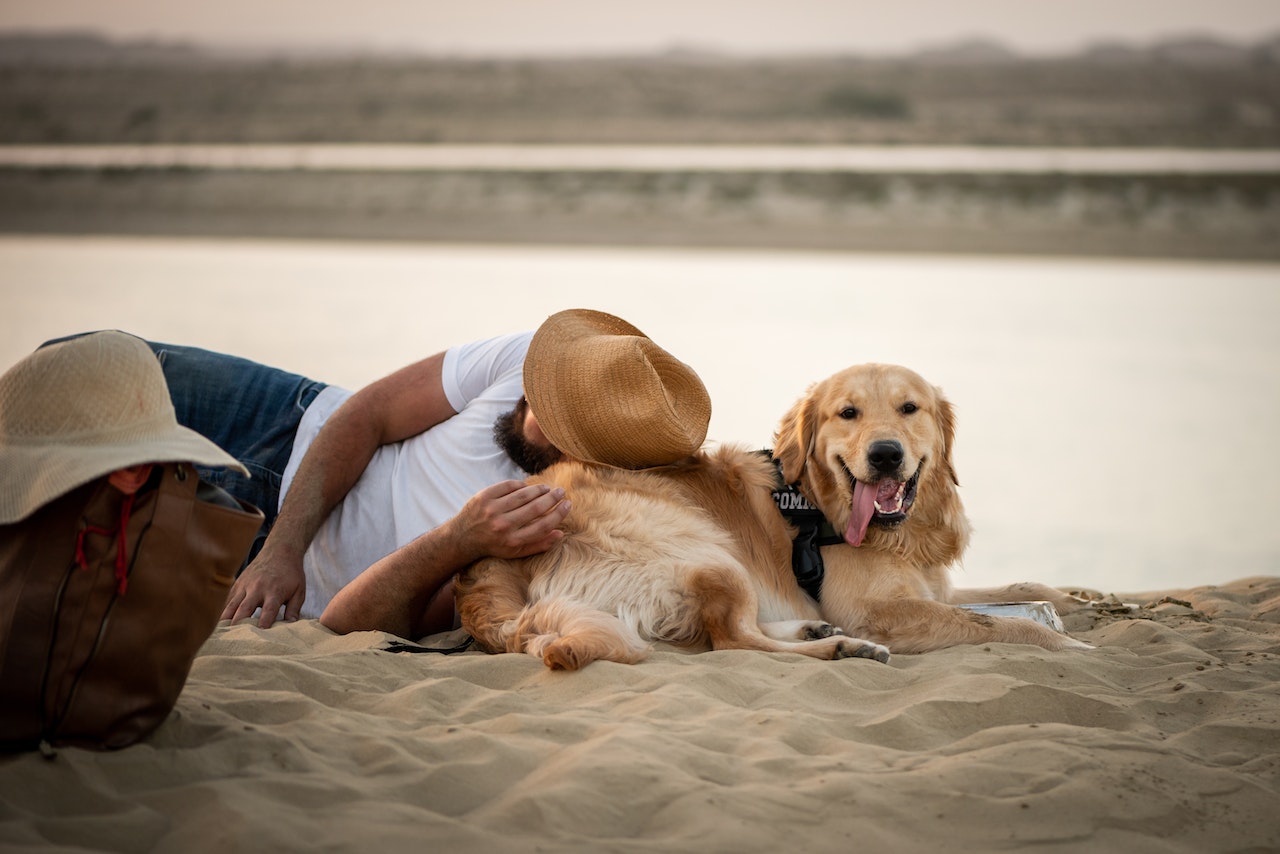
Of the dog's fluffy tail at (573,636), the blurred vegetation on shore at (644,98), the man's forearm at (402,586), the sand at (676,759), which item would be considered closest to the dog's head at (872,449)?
the sand at (676,759)

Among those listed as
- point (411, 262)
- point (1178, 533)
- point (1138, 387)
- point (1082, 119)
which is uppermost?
point (1082, 119)

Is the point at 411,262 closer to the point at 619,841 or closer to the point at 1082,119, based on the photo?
the point at 619,841

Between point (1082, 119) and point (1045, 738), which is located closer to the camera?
point (1045, 738)

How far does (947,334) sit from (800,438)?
6.82 metres

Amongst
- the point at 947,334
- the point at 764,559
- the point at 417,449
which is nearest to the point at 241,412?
the point at 417,449

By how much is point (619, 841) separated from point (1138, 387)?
28.1 feet

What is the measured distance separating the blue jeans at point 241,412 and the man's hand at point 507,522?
1.35 meters

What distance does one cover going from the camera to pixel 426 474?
15.4 feet

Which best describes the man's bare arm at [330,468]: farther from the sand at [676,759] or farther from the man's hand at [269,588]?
the sand at [676,759]

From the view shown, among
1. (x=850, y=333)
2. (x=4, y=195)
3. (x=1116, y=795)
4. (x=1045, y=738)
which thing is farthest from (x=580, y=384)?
(x=4, y=195)

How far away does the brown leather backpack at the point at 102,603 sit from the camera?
99.3 inches

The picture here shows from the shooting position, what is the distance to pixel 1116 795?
2.63 m

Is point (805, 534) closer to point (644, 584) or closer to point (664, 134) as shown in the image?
point (644, 584)

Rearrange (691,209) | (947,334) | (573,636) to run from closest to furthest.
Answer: (573,636) → (947,334) → (691,209)
